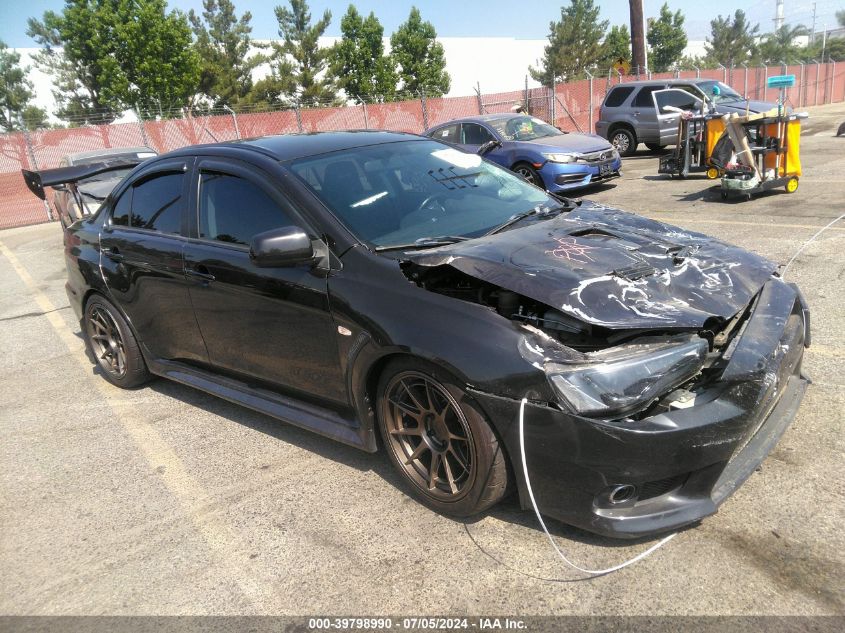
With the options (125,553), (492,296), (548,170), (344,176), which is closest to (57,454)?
(125,553)

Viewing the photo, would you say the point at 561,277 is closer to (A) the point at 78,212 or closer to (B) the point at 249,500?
(B) the point at 249,500

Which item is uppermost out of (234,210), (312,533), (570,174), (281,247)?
(234,210)

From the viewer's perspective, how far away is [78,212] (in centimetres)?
954

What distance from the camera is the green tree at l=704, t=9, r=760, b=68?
7962cm

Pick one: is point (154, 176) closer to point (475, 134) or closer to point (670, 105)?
point (475, 134)

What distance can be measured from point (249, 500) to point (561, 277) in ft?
6.42

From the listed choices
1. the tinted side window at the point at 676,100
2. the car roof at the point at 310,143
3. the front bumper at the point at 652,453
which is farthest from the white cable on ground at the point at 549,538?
the tinted side window at the point at 676,100

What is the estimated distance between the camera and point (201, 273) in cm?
388

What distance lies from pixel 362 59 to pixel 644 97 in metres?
40.2

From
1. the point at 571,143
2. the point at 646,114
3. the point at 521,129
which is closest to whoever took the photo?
the point at 571,143

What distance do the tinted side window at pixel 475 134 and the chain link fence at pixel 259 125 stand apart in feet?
17.1

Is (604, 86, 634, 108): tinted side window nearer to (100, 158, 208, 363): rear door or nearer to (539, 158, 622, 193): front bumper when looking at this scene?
(539, 158, 622, 193): front bumper

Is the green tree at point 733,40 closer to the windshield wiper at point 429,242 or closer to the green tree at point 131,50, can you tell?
the green tree at point 131,50

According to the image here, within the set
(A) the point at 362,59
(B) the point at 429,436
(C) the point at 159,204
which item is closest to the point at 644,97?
(C) the point at 159,204
